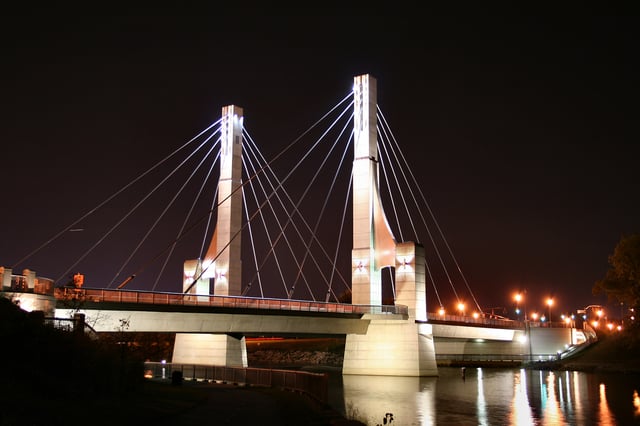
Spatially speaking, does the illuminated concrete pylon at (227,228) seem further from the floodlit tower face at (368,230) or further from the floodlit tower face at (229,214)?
the floodlit tower face at (368,230)

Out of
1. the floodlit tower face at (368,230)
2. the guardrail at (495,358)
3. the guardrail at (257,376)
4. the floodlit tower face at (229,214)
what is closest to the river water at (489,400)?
the guardrail at (257,376)

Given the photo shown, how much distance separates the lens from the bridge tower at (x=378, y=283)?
64.1 meters

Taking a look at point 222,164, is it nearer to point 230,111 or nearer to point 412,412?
point 230,111

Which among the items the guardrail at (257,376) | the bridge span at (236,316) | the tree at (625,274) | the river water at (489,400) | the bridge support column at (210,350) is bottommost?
the river water at (489,400)

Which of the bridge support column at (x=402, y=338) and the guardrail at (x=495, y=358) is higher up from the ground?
the bridge support column at (x=402, y=338)

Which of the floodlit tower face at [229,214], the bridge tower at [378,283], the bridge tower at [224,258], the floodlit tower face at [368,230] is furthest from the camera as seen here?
the floodlit tower face at [229,214]

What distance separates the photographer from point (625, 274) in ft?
235

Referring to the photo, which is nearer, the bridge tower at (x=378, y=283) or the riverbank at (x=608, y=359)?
the bridge tower at (x=378, y=283)

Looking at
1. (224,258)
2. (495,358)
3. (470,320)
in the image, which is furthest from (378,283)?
(495,358)

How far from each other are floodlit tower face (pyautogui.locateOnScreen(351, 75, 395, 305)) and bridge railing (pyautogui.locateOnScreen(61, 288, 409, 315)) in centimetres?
300

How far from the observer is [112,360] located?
2297cm

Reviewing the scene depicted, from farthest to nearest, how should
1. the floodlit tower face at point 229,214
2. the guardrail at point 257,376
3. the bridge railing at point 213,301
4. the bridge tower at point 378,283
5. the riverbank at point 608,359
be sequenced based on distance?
the riverbank at point 608,359 → the floodlit tower face at point 229,214 → the bridge tower at point 378,283 → the bridge railing at point 213,301 → the guardrail at point 257,376

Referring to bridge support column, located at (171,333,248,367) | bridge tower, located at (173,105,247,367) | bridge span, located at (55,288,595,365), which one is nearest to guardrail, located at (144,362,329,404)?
bridge span, located at (55,288,595,365)

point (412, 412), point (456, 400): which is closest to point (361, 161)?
point (456, 400)
